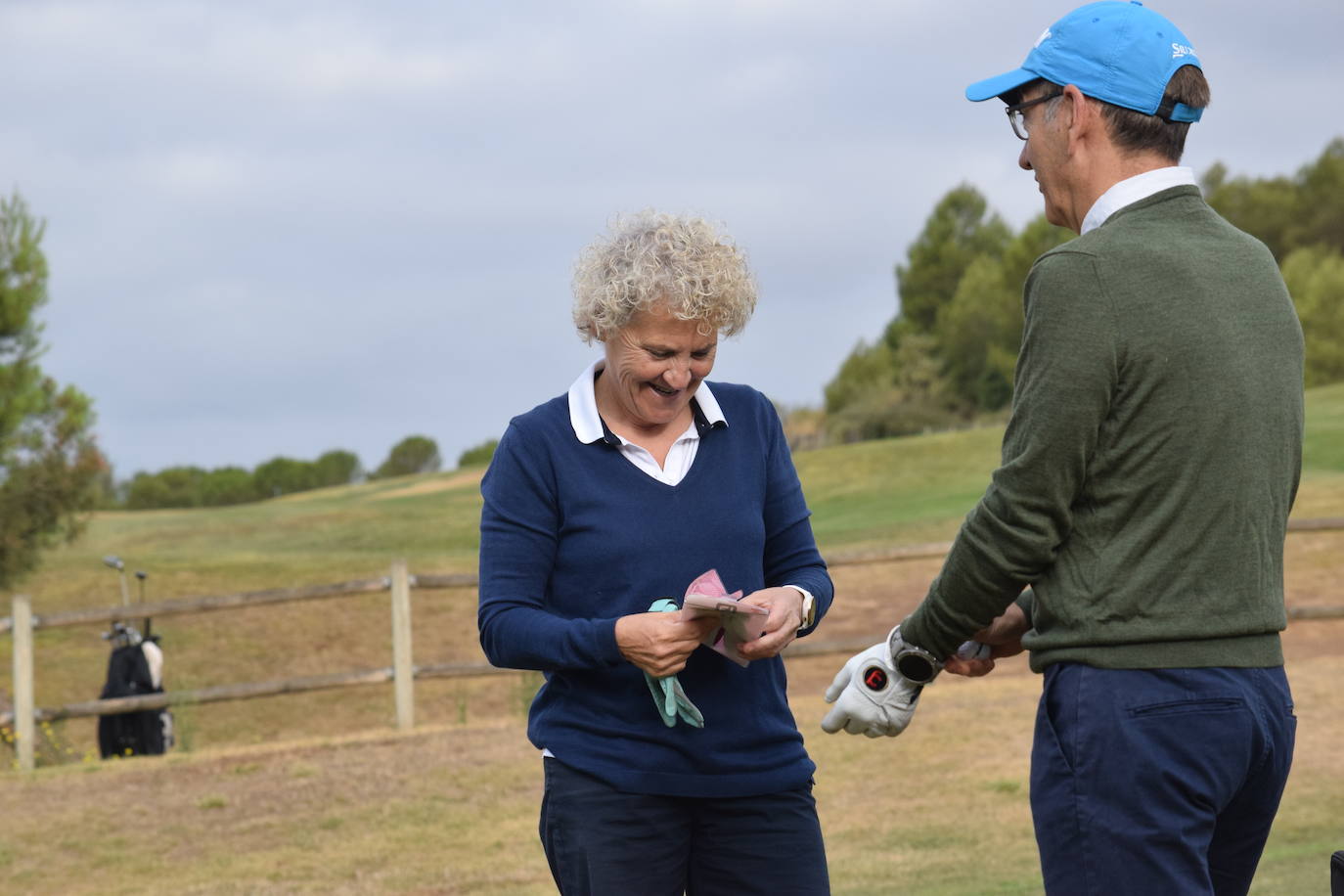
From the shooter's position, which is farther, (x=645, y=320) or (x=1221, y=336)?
(x=645, y=320)

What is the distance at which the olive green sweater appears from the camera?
2258 millimetres

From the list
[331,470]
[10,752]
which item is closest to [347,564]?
[10,752]

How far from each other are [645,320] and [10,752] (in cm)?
985

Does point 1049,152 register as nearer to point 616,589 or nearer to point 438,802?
point 616,589

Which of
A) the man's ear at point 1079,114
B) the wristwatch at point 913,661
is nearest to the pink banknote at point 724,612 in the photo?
the wristwatch at point 913,661

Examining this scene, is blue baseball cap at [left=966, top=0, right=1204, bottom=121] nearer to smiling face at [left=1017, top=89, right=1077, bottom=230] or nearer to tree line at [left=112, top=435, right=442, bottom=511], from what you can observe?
smiling face at [left=1017, top=89, right=1077, bottom=230]

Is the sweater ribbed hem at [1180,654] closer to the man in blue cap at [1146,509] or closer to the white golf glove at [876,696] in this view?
the man in blue cap at [1146,509]

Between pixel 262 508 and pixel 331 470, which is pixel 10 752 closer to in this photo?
pixel 262 508

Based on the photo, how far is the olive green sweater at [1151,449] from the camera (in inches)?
88.9

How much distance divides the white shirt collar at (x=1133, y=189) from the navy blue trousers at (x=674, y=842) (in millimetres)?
1296

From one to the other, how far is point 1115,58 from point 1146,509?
2.43 ft

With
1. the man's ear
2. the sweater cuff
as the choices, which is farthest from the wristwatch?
the man's ear

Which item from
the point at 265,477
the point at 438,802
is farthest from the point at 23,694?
the point at 265,477

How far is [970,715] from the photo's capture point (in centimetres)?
1038
